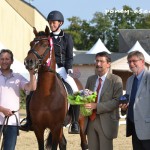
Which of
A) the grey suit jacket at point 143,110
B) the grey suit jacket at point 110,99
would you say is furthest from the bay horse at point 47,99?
the grey suit jacket at point 143,110

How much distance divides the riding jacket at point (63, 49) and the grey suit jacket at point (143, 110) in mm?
2558

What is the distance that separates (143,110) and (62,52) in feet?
9.03

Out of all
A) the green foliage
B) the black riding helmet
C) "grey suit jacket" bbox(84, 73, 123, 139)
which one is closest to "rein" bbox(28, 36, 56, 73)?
the black riding helmet

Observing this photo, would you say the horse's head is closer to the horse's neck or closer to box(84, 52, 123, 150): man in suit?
the horse's neck

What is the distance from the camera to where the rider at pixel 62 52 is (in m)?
8.51

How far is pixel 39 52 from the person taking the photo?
7590mm

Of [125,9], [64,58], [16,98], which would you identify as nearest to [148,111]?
[16,98]

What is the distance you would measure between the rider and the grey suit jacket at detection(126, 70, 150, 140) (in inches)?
89.6

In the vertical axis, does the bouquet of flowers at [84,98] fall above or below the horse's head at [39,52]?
below

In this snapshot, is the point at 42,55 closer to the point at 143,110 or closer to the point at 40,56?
the point at 40,56

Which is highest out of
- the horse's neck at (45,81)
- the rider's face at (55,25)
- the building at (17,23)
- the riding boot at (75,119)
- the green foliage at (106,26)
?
the green foliage at (106,26)

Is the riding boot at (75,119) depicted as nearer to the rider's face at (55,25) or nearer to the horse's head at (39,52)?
the horse's head at (39,52)

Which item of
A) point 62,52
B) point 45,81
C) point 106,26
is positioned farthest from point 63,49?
point 106,26

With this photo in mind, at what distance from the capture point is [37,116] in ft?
25.6
